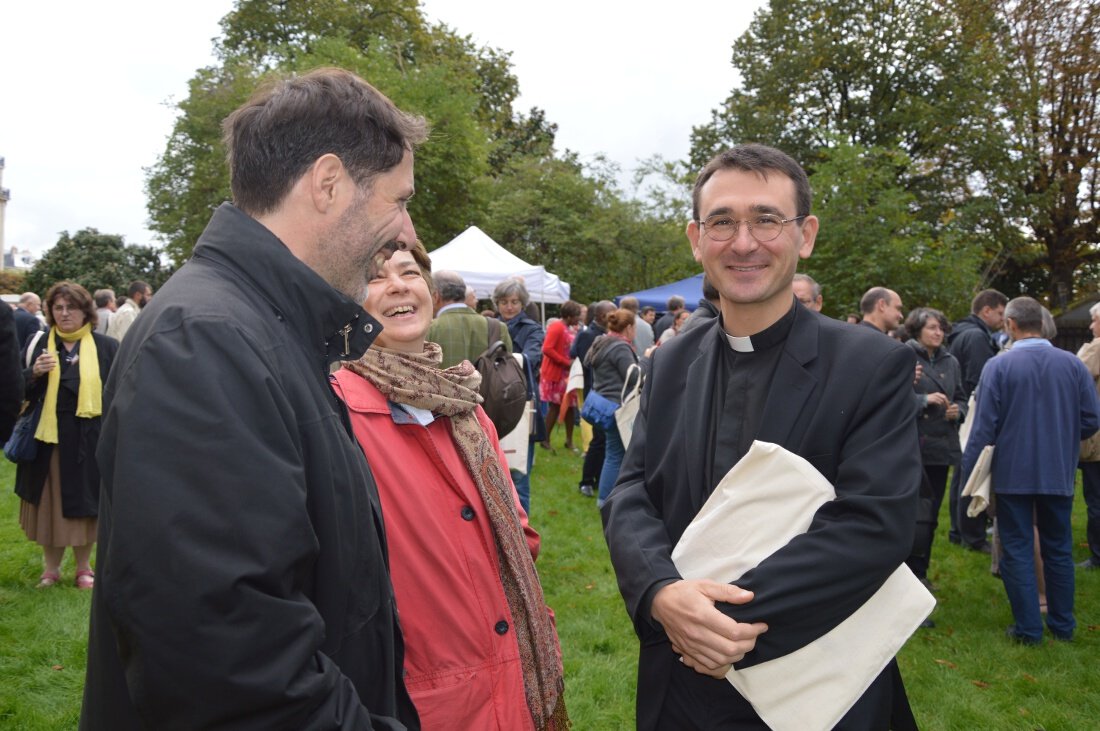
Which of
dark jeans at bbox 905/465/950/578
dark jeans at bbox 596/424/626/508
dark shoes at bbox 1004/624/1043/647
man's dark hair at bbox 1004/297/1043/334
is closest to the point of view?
dark jeans at bbox 905/465/950/578

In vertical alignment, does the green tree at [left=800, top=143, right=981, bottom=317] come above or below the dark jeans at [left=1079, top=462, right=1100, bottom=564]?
above

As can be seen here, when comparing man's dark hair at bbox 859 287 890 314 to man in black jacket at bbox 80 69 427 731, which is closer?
man in black jacket at bbox 80 69 427 731

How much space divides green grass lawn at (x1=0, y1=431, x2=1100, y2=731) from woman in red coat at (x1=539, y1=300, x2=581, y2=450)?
4.24 m

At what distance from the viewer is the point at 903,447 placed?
1.90 meters

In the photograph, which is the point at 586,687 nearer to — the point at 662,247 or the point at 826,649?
the point at 826,649

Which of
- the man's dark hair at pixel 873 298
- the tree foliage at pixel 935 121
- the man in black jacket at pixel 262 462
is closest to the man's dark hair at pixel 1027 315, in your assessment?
the man's dark hair at pixel 873 298

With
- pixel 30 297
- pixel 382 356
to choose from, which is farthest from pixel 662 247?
pixel 382 356

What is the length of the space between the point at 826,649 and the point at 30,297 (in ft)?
42.4

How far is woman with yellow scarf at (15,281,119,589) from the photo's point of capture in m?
5.62

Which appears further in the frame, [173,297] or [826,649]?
[826,649]

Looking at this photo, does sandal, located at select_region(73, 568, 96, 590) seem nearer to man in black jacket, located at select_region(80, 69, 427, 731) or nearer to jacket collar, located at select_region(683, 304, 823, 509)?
man in black jacket, located at select_region(80, 69, 427, 731)

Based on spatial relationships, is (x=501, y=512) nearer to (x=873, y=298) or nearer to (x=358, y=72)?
(x=873, y=298)

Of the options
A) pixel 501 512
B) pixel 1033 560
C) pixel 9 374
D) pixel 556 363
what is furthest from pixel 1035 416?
pixel 556 363

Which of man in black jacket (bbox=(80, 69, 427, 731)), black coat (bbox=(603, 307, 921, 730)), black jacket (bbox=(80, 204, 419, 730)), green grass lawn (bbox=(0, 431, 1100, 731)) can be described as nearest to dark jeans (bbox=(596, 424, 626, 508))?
green grass lawn (bbox=(0, 431, 1100, 731))
